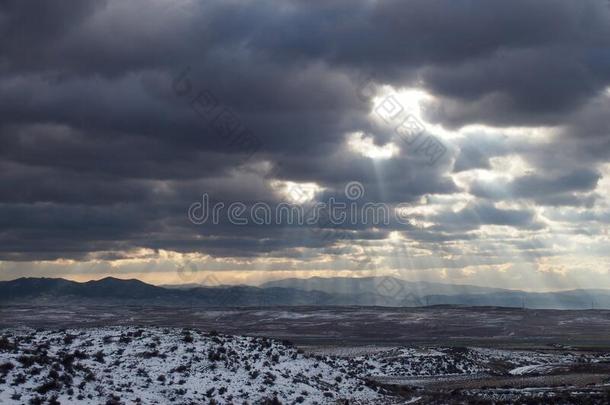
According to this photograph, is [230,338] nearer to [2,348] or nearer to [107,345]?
[107,345]

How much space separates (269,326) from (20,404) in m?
165

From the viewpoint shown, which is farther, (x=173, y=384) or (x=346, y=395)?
(x=346, y=395)

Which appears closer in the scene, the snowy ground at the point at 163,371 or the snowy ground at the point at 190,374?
the snowy ground at the point at 163,371

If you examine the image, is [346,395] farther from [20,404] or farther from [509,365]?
[509,365]

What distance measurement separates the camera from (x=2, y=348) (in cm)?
3688

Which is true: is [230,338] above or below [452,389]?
above

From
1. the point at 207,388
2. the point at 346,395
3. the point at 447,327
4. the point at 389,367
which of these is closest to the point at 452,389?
the point at 346,395

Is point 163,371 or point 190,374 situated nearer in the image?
point 163,371

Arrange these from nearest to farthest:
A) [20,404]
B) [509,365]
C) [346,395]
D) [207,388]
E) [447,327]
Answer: [20,404] < [207,388] < [346,395] < [509,365] < [447,327]

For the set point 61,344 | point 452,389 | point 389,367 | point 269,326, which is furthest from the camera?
point 269,326

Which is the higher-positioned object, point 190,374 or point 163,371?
point 163,371

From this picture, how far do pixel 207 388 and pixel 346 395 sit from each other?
1128 cm

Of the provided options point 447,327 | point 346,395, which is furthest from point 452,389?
point 447,327

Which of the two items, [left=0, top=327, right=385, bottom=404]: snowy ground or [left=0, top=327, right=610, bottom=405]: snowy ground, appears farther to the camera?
[left=0, top=327, right=610, bottom=405]: snowy ground
